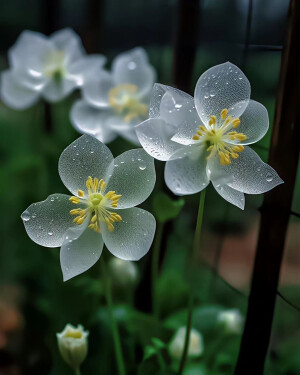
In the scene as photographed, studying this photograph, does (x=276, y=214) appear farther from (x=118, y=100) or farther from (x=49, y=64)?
(x=49, y=64)

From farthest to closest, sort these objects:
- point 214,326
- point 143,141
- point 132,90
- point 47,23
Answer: point 47,23 → point 132,90 → point 214,326 → point 143,141

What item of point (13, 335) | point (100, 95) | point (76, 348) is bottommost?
point (13, 335)

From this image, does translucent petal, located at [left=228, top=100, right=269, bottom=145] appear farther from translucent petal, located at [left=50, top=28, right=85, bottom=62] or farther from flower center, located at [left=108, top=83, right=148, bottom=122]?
translucent petal, located at [left=50, top=28, right=85, bottom=62]

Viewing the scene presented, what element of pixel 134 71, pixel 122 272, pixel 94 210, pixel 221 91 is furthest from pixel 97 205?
pixel 134 71

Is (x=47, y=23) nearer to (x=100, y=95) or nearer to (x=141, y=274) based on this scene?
(x=100, y=95)

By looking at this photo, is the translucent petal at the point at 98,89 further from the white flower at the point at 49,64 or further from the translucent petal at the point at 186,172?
the translucent petal at the point at 186,172

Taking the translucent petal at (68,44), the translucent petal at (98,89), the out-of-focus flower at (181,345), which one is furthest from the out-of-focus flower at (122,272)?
the translucent petal at (68,44)

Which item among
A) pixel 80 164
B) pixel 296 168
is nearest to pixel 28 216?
pixel 80 164
